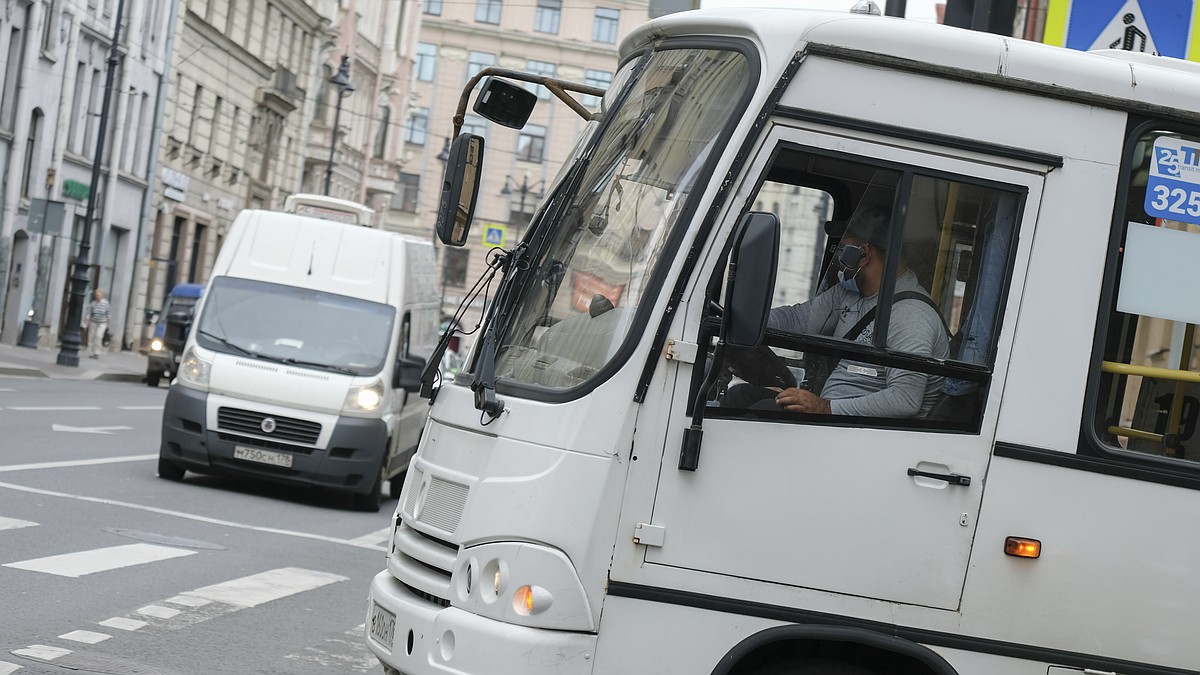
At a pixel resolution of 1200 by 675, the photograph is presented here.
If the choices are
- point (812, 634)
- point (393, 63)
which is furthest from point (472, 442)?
point (393, 63)

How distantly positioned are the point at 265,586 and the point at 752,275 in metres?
6.18

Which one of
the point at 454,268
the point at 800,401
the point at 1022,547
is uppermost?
the point at 800,401

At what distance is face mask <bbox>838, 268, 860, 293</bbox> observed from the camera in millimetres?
5809

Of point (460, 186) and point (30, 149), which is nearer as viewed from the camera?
point (460, 186)

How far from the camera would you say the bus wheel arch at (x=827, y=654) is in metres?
5.55

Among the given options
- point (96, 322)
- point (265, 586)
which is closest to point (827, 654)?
point (265, 586)

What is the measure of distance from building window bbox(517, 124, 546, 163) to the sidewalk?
166ft

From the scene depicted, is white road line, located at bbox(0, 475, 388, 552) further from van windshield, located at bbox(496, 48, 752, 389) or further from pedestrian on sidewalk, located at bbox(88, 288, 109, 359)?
pedestrian on sidewalk, located at bbox(88, 288, 109, 359)

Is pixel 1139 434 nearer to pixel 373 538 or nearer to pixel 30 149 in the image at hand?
pixel 373 538

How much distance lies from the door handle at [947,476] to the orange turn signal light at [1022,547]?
0.73ft

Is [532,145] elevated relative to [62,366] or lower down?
elevated

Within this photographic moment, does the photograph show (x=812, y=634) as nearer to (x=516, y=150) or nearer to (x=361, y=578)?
(x=361, y=578)

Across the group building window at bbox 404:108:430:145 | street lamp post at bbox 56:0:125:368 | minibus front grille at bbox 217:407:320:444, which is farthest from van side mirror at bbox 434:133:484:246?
building window at bbox 404:108:430:145

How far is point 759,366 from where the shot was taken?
563 cm
